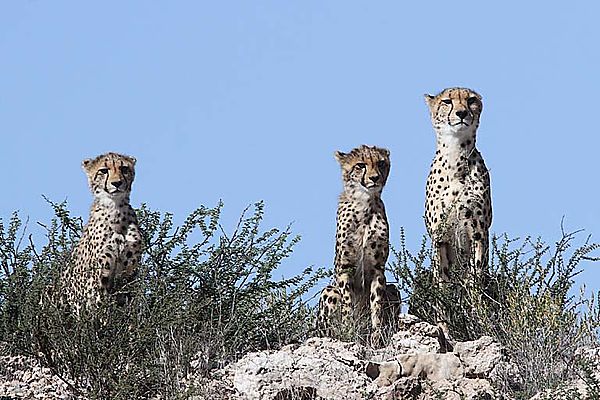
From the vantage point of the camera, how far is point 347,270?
28.5 feet

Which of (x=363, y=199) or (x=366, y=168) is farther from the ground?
(x=366, y=168)

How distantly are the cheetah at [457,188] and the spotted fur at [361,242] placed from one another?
0.41 meters

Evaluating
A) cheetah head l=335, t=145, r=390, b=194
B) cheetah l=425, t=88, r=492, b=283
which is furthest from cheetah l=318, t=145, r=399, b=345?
cheetah l=425, t=88, r=492, b=283

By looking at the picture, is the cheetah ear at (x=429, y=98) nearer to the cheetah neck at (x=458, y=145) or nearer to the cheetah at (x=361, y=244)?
the cheetah neck at (x=458, y=145)

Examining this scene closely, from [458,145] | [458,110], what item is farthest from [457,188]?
[458,110]

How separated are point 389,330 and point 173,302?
3.77ft

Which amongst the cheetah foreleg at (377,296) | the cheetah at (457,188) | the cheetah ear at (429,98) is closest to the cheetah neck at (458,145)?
the cheetah at (457,188)

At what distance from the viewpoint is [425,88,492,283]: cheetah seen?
9.01 m

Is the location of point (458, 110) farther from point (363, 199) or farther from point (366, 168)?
point (363, 199)

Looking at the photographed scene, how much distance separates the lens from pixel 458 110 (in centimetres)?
920

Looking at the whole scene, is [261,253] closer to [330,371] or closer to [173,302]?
[173,302]

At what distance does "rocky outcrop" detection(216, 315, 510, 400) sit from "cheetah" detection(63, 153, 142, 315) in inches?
59.4

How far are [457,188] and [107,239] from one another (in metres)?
2.10

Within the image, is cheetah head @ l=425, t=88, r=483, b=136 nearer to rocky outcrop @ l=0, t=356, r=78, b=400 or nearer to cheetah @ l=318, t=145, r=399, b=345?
cheetah @ l=318, t=145, r=399, b=345
